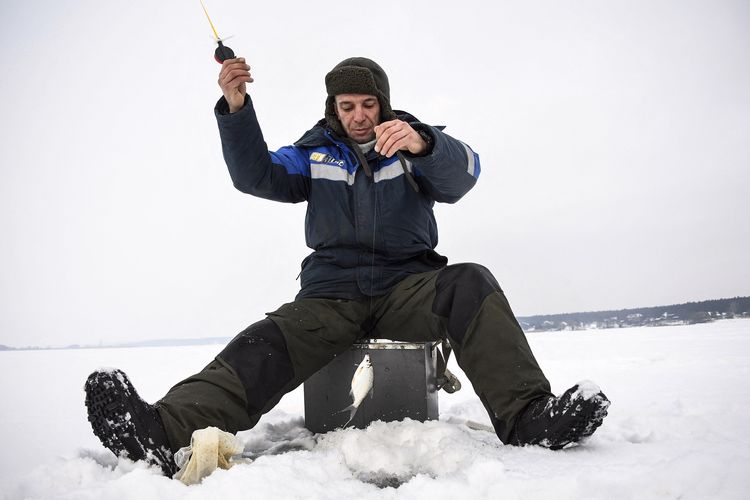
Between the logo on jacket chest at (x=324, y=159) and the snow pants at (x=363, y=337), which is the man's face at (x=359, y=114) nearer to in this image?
the logo on jacket chest at (x=324, y=159)

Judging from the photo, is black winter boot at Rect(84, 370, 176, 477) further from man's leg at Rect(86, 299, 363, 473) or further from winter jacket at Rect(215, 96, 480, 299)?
winter jacket at Rect(215, 96, 480, 299)

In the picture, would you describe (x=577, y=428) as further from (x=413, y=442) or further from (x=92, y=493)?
(x=92, y=493)

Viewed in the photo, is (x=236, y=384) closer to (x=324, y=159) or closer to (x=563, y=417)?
(x=563, y=417)

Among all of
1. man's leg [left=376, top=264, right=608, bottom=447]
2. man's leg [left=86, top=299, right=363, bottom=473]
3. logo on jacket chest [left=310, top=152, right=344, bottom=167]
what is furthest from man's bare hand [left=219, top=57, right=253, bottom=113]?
man's leg [left=376, top=264, right=608, bottom=447]

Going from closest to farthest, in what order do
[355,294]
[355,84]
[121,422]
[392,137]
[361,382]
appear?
[121,422] < [392,137] < [361,382] < [355,294] < [355,84]

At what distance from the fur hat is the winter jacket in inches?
7.2

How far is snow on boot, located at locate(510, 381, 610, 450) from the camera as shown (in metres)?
1.45

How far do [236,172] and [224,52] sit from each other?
0.55 m

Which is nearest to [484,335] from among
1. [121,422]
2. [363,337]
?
[363,337]

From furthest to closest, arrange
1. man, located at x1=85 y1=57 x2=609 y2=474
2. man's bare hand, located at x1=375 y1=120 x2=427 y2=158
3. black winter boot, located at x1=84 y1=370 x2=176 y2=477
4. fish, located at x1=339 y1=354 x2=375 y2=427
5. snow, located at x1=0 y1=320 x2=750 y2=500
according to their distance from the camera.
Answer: fish, located at x1=339 y1=354 x2=375 y2=427, man's bare hand, located at x1=375 y1=120 x2=427 y2=158, man, located at x1=85 y1=57 x2=609 y2=474, black winter boot, located at x1=84 y1=370 x2=176 y2=477, snow, located at x1=0 y1=320 x2=750 y2=500

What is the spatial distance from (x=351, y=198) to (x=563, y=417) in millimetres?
1412

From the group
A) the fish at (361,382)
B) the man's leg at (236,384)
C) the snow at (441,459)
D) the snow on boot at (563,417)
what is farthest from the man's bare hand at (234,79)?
the snow on boot at (563,417)

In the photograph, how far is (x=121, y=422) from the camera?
1.38 m

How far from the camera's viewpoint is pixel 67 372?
5652 millimetres
